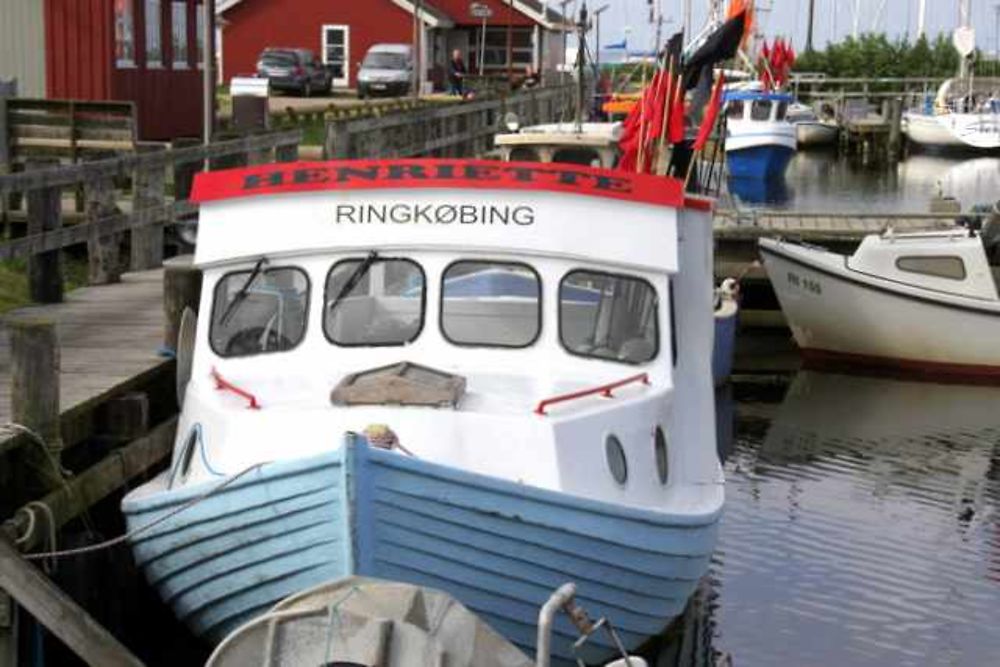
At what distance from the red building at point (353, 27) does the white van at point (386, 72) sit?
200 inches

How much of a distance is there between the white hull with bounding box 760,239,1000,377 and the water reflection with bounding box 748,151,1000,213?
19179 millimetres

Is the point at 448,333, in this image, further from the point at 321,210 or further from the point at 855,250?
the point at 855,250

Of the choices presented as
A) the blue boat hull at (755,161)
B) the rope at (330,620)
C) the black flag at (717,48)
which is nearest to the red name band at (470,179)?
the rope at (330,620)

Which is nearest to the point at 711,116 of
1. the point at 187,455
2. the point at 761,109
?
the point at 187,455

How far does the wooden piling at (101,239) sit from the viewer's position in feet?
53.0

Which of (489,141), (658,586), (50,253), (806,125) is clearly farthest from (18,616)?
(806,125)

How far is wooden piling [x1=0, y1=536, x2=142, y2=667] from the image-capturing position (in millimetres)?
9289

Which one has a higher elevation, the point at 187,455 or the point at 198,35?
the point at 198,35

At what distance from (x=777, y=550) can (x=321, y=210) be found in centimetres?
603

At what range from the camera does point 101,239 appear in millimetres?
16562

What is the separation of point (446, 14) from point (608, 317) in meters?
52.1

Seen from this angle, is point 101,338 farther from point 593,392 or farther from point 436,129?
point 436,129

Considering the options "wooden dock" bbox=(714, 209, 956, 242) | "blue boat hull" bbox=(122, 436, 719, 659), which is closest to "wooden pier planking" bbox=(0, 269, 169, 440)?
"blue boat hull" bbox=(122, 436, 719, 659)

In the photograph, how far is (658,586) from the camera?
35.8ft
